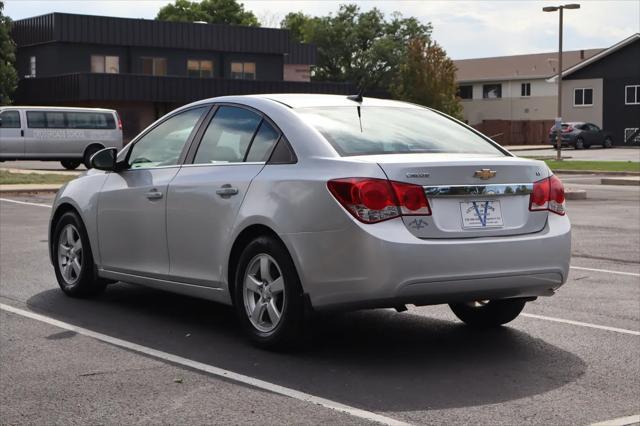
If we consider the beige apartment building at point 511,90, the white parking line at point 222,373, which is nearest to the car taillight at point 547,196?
the white parking line at point 222,373

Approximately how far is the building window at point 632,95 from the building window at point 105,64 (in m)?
32.5

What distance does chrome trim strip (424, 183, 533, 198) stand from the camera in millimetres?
6539

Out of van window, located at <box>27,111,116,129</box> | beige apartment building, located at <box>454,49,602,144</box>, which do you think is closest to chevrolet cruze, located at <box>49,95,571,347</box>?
van window, located at <box>27,111,116,129</box>

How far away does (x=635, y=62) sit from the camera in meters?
69.8

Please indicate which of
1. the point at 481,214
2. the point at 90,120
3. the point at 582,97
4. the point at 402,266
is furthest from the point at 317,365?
the point at 582,97

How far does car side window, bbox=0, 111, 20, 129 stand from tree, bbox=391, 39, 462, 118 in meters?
35.9

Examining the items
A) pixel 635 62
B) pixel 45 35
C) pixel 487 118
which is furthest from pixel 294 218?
pixel 487 118

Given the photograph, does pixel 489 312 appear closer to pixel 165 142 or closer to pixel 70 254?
pixel 165 142

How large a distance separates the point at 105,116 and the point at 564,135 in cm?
3230

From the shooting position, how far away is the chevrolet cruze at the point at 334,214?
644 centimetres

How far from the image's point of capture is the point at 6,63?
185 ft

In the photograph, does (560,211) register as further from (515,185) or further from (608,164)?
(608,164)

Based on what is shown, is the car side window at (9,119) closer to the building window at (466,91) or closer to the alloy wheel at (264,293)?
the alloy wheel at (264,293)

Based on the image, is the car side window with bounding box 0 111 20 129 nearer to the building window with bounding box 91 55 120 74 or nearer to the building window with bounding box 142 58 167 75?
the building window with bounding box 91 55 120 74
